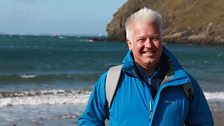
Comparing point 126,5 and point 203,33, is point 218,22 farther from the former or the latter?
point 126,5

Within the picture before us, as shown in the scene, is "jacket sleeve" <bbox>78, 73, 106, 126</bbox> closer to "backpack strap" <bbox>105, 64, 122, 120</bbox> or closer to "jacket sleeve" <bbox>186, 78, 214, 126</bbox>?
"backpack strap" <bbox>105, 64, 122, 120</bbox>

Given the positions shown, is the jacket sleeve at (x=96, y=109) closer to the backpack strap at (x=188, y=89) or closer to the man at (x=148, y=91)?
the man at (x=148, y=91)

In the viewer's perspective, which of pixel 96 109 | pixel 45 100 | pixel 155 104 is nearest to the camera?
pixel 155 104

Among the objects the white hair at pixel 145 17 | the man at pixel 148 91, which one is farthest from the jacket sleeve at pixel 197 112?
the white hair at pixel 145 17

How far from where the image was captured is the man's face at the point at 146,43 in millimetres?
2742

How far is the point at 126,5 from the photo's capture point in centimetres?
12031

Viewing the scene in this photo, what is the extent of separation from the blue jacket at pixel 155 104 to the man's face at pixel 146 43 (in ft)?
0.26

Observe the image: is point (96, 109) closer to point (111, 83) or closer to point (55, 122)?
point (111, 83)

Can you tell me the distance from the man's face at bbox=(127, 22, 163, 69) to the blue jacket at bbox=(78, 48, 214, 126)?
8 centimetres

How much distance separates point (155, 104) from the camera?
8.95 ft

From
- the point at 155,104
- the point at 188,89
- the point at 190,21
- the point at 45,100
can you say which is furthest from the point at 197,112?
the point at 190,21

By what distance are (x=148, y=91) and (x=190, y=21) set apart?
327 feet

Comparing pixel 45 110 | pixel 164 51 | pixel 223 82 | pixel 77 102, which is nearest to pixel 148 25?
pixel 164 51

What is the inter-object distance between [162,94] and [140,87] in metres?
0.13
